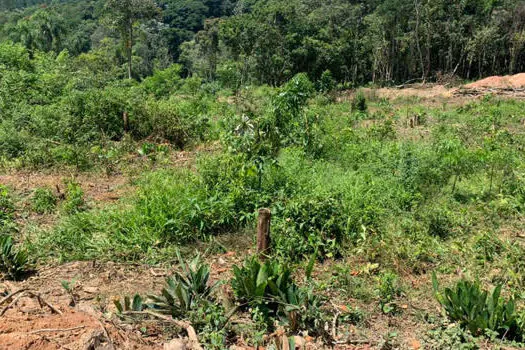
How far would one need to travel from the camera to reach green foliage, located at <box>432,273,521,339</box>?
308 centimetres

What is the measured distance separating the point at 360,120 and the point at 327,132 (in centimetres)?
472

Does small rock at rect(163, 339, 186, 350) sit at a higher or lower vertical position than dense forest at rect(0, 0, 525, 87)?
lower

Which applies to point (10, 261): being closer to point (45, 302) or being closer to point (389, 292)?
point (45, 302)

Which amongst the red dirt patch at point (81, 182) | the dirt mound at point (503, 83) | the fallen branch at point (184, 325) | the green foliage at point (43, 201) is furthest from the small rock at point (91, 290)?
the dirt mound at point (503, 83)

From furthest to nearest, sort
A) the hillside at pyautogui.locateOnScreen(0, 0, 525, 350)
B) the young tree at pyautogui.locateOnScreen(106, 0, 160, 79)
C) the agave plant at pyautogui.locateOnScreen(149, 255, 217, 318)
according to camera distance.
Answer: the young tree at pyautogui.locateOnScreen(106, 0, 160, 79) → the agave plant at pyautogui.locateOnScreen(149, 255, 217, 318) → the hillside at pyautogui.locateOnScreen(0, 0, 525, 350)

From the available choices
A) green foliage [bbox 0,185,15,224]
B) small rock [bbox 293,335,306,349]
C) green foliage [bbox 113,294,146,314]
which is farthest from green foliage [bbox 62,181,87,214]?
small rock [bbox 293,335,306,349]

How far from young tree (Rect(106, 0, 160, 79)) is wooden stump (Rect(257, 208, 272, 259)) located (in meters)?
23.5

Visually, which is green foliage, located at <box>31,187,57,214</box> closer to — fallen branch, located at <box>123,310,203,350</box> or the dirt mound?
fallen branch, located at <box>123,310,203,350</box>

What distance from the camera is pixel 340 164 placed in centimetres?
704

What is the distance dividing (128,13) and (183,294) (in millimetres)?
25782

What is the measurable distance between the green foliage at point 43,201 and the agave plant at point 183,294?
2.95 meters

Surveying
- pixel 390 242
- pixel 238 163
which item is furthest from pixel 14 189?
pixel 390 242

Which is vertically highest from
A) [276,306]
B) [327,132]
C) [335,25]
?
[335,25]

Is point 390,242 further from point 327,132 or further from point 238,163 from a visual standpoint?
point 327,132
